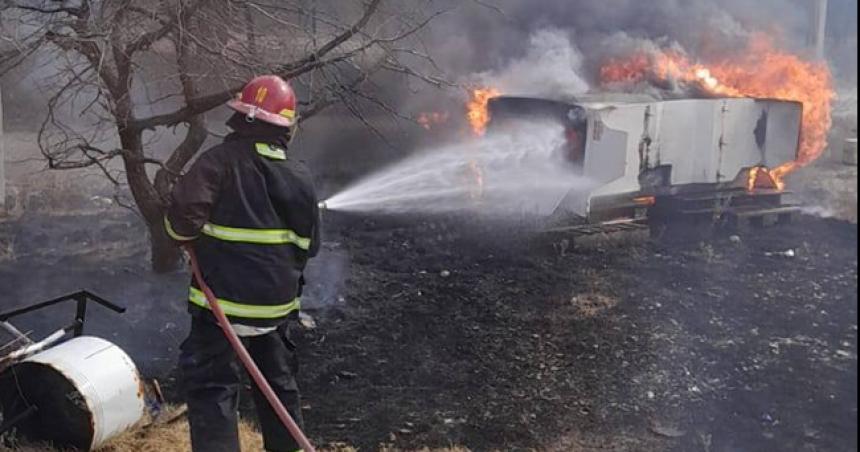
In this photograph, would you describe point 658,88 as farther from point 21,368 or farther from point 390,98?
point 21,368

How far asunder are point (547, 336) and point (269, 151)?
3587mm

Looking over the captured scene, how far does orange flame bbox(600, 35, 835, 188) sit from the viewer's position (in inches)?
458

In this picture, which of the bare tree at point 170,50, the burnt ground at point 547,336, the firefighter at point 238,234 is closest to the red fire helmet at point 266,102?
the firefighter at point 238,234

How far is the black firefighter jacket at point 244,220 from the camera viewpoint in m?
3.41

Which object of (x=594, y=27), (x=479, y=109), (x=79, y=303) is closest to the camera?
(x=79, y=303)

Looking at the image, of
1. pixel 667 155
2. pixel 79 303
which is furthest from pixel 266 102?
pixel 667 155

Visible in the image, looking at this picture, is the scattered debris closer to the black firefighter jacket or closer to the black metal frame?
the black firefighter jacket

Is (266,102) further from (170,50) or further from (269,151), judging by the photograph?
(170,50)

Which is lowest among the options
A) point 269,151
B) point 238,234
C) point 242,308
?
point 242,308

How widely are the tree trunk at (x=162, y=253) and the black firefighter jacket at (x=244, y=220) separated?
3.85 metres

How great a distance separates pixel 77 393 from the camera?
3.80 m

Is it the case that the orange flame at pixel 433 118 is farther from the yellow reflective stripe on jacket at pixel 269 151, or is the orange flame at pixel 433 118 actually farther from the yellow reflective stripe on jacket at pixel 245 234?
the yellow reflective stripe on jacket at pixel 245 234

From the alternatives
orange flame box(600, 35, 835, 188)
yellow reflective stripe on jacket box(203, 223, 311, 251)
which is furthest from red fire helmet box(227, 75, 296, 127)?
orange flame box(600, 35, 835, 188)

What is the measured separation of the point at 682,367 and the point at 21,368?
14.2 feet
